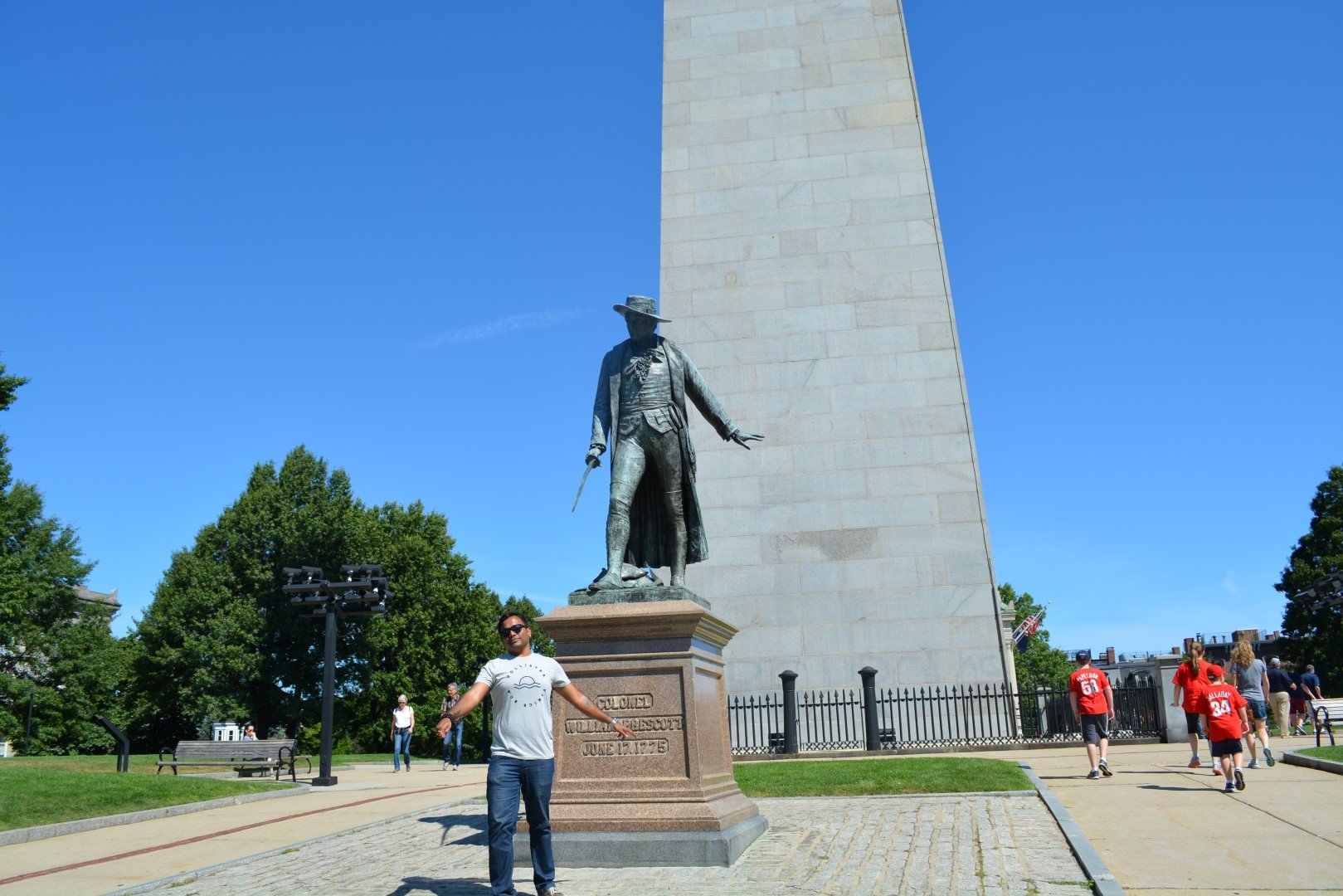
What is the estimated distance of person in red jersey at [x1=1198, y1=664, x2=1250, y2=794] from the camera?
1080cm

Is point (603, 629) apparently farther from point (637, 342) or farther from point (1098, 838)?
point (1098, 838)

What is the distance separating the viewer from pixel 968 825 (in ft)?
29.0

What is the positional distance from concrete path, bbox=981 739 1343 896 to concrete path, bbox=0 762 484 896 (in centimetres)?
646

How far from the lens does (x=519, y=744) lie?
616 centimetres

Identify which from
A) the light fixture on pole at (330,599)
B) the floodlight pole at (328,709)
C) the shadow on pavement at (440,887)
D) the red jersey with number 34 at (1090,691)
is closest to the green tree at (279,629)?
the light fixture on pole at (330,599)

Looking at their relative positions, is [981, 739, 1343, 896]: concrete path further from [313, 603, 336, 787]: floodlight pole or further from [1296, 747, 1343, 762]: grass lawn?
[313, 603, 336, 787]: floodlight pole

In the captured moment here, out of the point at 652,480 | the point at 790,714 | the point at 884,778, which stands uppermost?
the point at 652,480

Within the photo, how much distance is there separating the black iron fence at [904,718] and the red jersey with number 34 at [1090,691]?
18.2 ft

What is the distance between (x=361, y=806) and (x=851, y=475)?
12.3 metres

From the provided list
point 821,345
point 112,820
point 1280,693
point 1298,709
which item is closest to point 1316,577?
point 1298,709

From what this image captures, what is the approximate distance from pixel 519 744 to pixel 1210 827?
243 inches

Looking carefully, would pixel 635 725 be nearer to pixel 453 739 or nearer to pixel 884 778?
pixel 884 778

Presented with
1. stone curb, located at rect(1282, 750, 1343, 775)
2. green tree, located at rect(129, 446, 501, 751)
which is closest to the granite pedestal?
stone curb, located at rect(1282, 750, 1343, 775)

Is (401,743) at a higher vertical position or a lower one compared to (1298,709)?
lower
